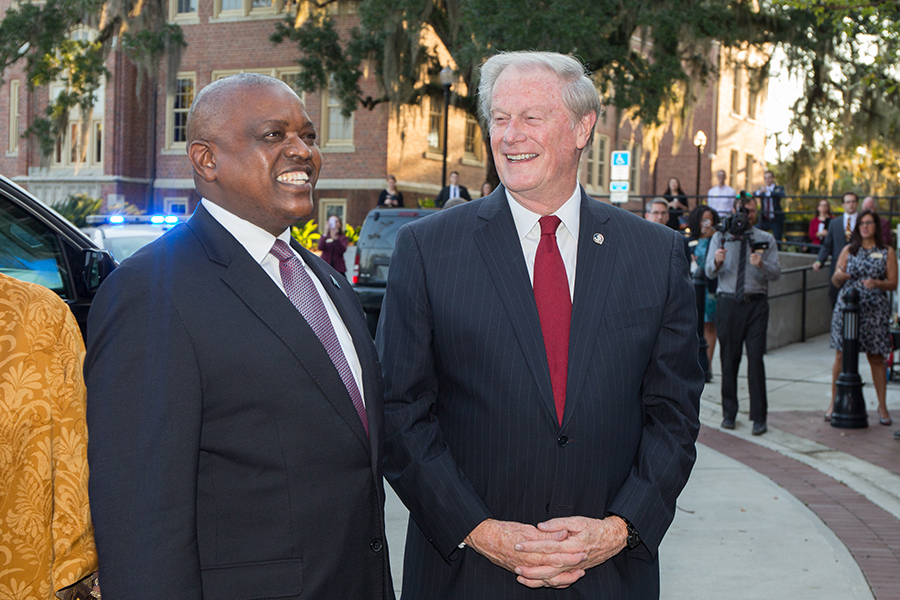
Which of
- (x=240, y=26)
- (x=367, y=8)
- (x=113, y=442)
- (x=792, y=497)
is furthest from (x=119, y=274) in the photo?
(x=240, y=26)

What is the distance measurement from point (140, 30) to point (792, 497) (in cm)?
2129

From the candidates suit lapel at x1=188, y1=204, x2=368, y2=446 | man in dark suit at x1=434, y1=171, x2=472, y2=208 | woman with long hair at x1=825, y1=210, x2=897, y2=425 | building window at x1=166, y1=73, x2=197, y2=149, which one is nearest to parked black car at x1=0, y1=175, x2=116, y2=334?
suit lapel at x1=188, y1=204, x2=368, y2=446

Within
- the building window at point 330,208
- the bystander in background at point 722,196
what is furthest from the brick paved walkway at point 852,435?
the building window at point 330,208

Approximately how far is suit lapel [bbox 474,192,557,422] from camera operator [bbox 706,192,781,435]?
21.4 feet

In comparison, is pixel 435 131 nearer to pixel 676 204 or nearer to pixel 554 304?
pixel 676 204

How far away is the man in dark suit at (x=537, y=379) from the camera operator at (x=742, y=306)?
6397mm

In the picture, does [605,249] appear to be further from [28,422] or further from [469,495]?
[28,422]

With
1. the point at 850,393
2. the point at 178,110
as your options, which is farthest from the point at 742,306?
the point at 178,110

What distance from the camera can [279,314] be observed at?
2078 millimetres

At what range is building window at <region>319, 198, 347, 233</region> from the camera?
2608 centimetres

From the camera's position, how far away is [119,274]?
197 centimetres

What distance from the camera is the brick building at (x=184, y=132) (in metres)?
25.6

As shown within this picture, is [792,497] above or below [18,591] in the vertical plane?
below

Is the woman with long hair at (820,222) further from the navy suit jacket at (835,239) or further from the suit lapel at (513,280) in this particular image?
the suit lapel at (513,280)
